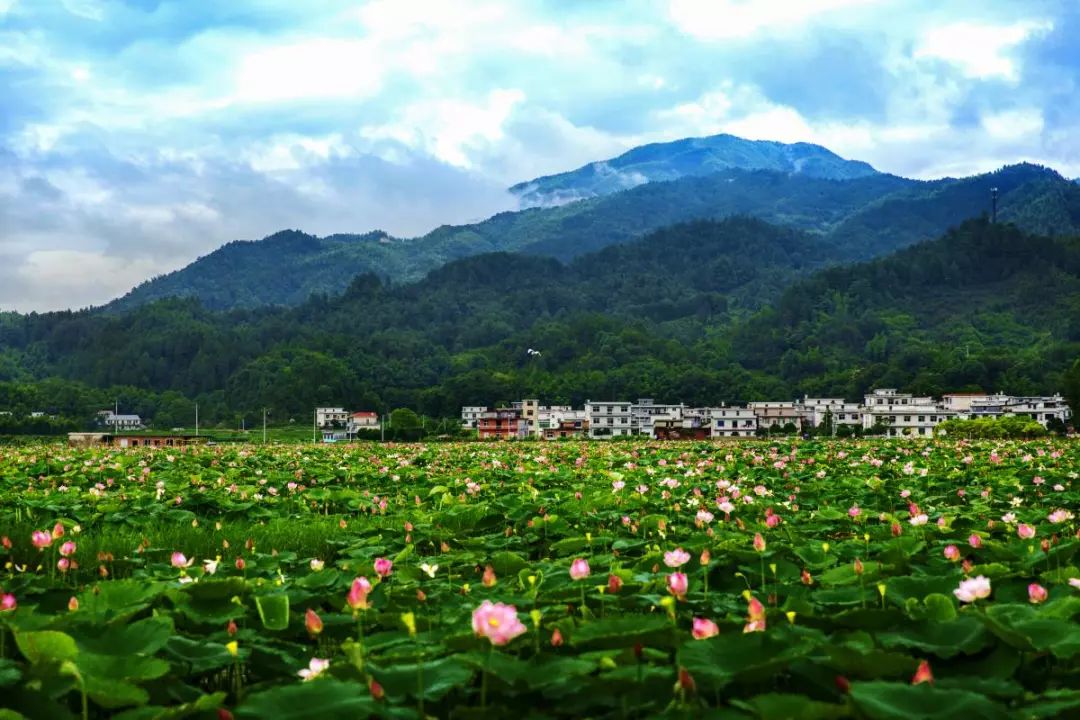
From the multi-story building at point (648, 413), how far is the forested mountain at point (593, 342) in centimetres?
548

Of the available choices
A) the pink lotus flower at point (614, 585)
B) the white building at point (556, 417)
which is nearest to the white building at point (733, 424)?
the white building at point (556, 417)

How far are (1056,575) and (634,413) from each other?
93802 millimetres

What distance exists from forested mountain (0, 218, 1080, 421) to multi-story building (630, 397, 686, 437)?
18.0ft

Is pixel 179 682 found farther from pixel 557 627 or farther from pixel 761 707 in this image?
pixel 761 707

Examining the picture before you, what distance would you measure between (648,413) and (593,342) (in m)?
36.0

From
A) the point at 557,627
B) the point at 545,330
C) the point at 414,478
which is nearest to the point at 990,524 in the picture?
the point at 557,627

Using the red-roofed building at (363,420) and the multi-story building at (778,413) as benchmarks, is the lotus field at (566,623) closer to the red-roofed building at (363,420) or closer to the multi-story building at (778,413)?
the multi-story building at (778,413)

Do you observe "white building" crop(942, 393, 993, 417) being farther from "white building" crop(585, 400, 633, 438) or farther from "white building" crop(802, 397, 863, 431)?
"white building" crop(585, 400, 633, 438)

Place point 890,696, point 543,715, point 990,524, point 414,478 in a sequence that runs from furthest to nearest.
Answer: point 414,478
point 990,524
point 543,715
point 890,696

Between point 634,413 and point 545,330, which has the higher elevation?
point 545,330

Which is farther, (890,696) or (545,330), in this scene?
(545,330)

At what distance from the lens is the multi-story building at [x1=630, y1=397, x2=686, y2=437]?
313ft

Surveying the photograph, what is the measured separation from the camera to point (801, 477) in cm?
1134

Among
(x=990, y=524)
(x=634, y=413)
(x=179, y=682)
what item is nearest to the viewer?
(x=179, y=682)
